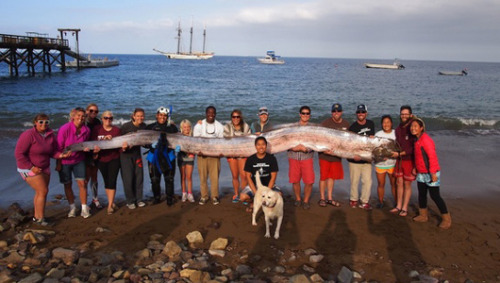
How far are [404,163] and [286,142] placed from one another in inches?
86.1

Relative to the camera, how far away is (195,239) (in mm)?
5637

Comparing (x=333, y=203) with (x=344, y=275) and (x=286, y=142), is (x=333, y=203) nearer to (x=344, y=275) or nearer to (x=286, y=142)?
(x=286, y=142)

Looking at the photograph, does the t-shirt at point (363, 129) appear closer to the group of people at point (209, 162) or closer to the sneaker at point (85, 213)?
the group of people at point (209, 162)

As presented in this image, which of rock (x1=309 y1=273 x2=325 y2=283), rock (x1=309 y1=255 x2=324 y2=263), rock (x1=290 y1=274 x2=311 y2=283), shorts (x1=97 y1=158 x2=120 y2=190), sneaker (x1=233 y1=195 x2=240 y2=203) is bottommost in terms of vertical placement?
sneaker (x1=233 y1=195 x2=240 y2=203)

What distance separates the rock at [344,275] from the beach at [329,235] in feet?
0.52

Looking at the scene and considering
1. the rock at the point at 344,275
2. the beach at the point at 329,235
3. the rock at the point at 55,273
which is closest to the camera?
the rock at the point at 55,273

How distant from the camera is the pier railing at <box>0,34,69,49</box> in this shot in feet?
124

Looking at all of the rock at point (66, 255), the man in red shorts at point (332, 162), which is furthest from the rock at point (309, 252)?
the rock at point (66, 255)

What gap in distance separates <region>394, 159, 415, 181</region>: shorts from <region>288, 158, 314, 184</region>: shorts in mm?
1579

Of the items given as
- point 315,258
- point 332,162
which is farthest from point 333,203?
point 315,258

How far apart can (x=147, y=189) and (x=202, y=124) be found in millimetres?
2256

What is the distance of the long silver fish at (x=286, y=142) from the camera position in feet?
22.0

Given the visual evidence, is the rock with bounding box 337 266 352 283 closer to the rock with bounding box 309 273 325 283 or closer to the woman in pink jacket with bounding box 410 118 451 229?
the rock with bounding box 309 273 325 283

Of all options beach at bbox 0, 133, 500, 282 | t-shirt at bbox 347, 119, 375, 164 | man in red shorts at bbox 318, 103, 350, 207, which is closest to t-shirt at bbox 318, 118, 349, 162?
man in red shorts at bbox 318, 103, 350, 207
